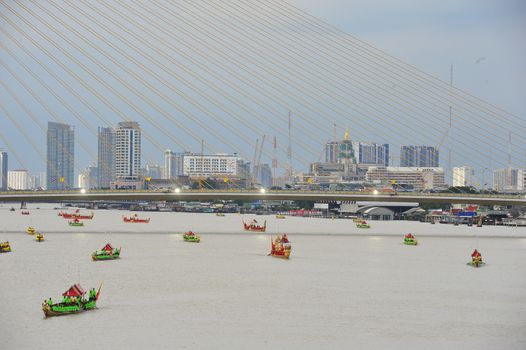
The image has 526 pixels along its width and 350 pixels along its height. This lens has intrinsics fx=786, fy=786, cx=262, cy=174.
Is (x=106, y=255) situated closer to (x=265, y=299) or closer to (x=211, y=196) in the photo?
(x=211, y=196)

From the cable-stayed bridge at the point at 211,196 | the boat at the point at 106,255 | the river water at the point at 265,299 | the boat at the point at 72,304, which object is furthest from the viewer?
the cable-stayed bridge at the point at 211,196

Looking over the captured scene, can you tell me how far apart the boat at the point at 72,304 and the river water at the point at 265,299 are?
600 millimetres

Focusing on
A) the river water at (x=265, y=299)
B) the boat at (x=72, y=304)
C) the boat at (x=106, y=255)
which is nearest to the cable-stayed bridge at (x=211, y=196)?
the river water at (x=265, y=299)

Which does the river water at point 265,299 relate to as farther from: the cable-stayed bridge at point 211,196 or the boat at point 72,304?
the cable-stayed bridge at point 211,196

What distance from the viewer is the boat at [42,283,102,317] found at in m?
37.2

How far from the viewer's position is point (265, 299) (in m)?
43.0

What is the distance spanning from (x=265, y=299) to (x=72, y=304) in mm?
10546

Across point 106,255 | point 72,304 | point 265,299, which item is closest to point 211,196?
point 106,255

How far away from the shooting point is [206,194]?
287 ft

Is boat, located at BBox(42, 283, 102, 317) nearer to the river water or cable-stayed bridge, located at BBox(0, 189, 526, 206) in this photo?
the river water

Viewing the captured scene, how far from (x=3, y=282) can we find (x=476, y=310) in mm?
28316

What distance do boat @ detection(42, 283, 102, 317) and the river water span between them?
1.97 ft

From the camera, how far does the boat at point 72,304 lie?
37250mm

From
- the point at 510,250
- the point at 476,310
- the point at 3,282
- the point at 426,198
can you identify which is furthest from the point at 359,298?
the point at 426,198
